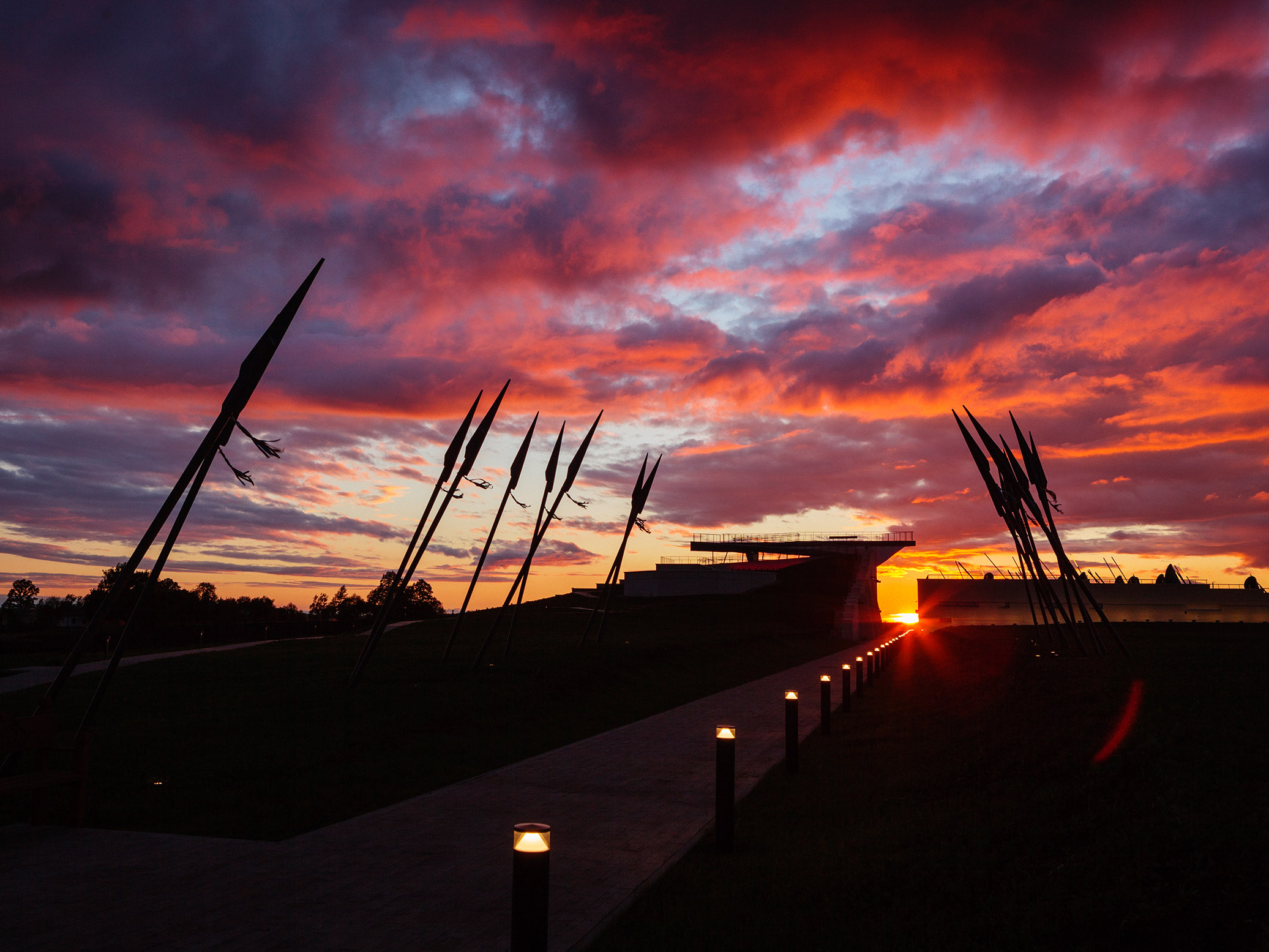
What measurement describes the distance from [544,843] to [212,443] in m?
8.33

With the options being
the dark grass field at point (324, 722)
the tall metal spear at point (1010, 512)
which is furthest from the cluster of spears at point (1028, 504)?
the dark grass field at point (324, 722)

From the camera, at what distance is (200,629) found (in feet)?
156

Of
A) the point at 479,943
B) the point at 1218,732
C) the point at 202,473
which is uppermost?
the point at 202,473

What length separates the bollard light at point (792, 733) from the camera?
438 inches

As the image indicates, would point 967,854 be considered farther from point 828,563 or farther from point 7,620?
point 7,620

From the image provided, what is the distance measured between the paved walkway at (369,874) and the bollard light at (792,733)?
0.99 metres

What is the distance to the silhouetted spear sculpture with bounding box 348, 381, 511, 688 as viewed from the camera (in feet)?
57.2

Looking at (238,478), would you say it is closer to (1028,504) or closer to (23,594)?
(1028,504)

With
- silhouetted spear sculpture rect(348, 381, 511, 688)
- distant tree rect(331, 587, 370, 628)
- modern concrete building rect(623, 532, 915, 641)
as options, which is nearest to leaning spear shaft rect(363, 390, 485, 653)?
silhouetted spear sculpture rect(348, 381, 511, 688)

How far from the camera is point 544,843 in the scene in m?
4.02

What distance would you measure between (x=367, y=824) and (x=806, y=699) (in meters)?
14.6

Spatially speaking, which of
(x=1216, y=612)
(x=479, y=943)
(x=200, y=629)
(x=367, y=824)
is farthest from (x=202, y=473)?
(x=1216, y=612)

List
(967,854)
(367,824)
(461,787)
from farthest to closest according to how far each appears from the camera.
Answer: (461,787), (367,824), (967,854)

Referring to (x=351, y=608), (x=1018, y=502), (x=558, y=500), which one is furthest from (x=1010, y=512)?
(x=351, y=608)
